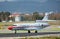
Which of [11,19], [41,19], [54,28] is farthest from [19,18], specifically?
[54,28]

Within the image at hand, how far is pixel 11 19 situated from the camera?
8914 mm

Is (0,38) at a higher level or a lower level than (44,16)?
lower

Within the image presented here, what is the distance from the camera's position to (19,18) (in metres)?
8.92

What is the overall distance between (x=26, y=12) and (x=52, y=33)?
140 centimetres

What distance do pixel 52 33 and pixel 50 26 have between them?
1.13 feet

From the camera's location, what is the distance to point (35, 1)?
8.89m

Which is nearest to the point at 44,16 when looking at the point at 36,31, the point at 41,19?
the point at 41,19

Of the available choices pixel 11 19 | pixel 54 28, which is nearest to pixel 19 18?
pixel 11 19

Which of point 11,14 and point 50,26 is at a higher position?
point 11,14

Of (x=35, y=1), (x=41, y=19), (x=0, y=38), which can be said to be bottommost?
(x=0, y=38)

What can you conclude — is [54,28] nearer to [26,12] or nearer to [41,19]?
[41,19]

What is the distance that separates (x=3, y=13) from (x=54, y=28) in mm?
2159

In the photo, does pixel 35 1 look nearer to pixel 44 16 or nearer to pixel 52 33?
pixel 44 16

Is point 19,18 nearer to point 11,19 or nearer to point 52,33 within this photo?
point 11,19
